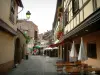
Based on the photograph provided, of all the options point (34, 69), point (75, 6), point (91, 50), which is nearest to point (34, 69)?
point (34, 69)

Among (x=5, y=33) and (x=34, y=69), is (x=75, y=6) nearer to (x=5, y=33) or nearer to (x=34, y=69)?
(x=5, y=33)

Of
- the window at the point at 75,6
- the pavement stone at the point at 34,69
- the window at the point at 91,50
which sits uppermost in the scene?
the window at the point at 75,6

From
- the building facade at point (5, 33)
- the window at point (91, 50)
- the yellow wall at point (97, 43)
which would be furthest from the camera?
the building facade at point (5, 33)

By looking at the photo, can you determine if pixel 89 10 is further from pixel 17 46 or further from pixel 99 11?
pixel 17 46

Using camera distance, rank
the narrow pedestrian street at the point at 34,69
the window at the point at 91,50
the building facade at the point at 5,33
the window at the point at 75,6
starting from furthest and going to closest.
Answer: the narrow pedestrian street at the point at 34,69
the window at the point at 75,6
the building facade at the point at 5,33
the window at the point at 91,50

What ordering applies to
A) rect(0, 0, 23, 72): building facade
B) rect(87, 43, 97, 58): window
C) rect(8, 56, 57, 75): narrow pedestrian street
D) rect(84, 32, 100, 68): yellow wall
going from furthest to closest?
rect(8, 56, 57, 75): narrow pedestrian street < rect(0, 0, 23, 72): building facade < rect(87, 43, 97, 58): window < rect(84, 32, 100, 68): yellow wall

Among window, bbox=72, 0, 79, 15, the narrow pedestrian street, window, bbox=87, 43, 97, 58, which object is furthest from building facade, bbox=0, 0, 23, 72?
window, bbox=87, 43, 97, 58

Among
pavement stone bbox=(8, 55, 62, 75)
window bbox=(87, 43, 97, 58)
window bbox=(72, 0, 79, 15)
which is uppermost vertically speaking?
window bbox=(72, 0, 79, 15)

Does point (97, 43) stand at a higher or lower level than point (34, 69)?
higher

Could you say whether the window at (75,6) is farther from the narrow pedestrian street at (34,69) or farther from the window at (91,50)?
the narrow pedestrian street at (34,69)

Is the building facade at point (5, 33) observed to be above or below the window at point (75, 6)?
below

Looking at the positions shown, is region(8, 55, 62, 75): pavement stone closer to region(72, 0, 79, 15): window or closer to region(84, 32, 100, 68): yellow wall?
region(84, 32, 100, 68): yellow wall

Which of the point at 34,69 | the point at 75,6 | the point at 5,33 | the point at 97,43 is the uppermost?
the point at 75,6

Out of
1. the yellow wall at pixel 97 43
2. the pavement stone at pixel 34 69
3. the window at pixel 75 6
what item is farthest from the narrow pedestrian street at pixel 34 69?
the window at pixel 75 6
